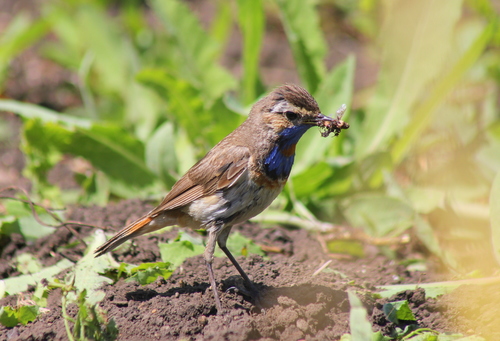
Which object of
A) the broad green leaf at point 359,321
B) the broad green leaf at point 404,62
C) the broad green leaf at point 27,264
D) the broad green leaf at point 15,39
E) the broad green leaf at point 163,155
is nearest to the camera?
the broad green leaf at point 359,321

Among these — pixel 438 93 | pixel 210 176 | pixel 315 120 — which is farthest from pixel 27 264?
pixel 438 93

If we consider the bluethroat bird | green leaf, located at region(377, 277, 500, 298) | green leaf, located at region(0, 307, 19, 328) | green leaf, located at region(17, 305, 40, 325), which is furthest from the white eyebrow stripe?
green leaf, located at region(0, 307, 19, 328)

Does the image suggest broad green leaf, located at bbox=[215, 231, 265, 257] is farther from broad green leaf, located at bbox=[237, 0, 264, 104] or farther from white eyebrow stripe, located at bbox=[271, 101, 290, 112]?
broad green leaf, located at bbox=[237, 0, 264, 104]

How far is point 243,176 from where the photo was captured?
454 cm

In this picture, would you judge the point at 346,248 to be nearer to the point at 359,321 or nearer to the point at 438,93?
the point at 438,93

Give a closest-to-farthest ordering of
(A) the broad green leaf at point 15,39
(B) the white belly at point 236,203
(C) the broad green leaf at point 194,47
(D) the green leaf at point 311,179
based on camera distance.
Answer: (B) the white belly at point 236,203, (D) the green leaf at point 311,179, (C) the broad green leaf at point 194,47, (A) the broad green leaf at point 15,39

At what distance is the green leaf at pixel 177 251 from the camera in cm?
473

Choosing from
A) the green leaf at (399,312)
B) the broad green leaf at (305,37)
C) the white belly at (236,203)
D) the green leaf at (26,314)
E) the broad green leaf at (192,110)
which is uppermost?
the broad green leaf at (305,37)

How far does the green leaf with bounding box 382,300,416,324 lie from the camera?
160 inches

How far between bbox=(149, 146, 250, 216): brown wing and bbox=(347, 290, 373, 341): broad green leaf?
157cm

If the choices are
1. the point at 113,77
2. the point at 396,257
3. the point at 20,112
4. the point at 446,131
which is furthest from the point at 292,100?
the point at 113,77

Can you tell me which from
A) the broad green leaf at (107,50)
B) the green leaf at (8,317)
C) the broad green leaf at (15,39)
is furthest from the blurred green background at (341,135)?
the green leaf at (8,317)

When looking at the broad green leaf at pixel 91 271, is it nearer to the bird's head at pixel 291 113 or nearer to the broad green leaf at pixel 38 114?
the bird's head at pixel 291 113

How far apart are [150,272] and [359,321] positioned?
5.45ft
